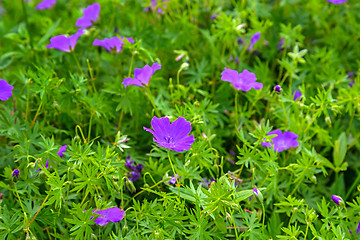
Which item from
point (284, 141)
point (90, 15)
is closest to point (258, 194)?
point (284, 141)

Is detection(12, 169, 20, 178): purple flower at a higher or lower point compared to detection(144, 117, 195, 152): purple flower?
lower

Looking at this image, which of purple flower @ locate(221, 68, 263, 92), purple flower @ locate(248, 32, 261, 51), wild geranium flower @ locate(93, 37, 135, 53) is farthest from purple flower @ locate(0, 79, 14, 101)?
purple flower @ locate(248, 32, 261, 51)

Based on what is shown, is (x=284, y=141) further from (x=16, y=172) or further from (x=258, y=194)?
(x=16, y=172)

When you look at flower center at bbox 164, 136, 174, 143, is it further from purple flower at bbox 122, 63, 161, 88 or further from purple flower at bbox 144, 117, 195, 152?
purple flower at bbox 122, 63, 161, 88

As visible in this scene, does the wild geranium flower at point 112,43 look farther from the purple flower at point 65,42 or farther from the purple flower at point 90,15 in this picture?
the purple flower at point 90,15

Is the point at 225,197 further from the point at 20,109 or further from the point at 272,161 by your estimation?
the point at 20,109

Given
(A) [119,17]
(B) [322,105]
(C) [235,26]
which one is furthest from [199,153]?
(A) [119,17]

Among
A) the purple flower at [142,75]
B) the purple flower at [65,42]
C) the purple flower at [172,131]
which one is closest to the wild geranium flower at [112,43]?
the purple flower at [65,42]
